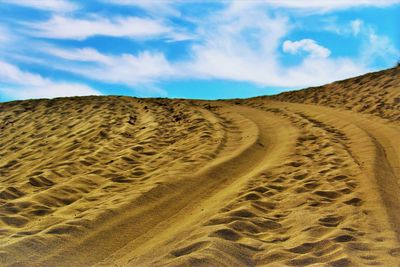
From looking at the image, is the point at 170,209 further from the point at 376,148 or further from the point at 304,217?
the point at 376,148

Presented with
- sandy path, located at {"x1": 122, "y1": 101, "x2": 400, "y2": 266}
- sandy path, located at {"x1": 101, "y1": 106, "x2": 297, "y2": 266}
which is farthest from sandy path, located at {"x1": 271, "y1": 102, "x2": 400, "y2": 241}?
sandy path, located at {"x1": 101, "y1": 106, "x2": 297, "y2": 266}

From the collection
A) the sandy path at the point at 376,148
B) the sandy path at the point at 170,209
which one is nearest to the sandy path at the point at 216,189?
the sandy path at the point at 170,209

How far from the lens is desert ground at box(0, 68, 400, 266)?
441 centimetres

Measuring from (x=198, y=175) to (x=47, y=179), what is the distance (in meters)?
2.32

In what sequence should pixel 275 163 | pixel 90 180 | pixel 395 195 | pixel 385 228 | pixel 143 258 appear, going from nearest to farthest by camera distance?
pixel 143 258 → pixel 385 228 → pixel 395 195 → pixel 90 180 → pixel 275 163

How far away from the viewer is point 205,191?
6.46 metres

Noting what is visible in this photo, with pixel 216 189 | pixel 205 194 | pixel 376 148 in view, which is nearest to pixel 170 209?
pixel 205 194

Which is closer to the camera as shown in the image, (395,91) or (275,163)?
(275,163)

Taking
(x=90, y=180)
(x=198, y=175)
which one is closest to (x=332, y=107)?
(x=198, y=175)

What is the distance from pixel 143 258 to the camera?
432cm

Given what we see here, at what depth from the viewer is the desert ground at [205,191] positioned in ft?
14.5

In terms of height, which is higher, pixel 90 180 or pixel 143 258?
pixel 90 180

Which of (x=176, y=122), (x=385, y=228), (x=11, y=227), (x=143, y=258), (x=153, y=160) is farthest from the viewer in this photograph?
(x=176, y=122)

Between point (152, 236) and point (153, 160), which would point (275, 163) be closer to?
point (153, 160)
